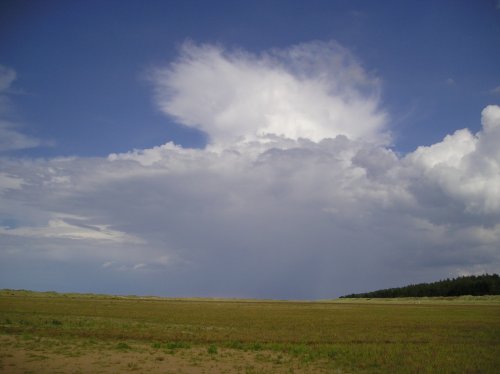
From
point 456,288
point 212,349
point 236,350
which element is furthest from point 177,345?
point 456,288

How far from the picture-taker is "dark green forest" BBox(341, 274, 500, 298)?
140750mm

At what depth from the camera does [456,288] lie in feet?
500

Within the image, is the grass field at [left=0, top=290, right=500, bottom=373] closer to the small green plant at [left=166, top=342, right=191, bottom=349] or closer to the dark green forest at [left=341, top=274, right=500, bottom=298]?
the small green plant at [left=166, top=342, right=191, bottom=349]

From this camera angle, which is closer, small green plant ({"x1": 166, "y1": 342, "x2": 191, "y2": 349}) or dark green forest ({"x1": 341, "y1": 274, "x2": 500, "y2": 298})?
small green plant ({"x1": 166, "y1": 342, "x2": 191, "y2": 349})

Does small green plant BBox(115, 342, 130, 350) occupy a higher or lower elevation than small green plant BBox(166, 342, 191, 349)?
higher

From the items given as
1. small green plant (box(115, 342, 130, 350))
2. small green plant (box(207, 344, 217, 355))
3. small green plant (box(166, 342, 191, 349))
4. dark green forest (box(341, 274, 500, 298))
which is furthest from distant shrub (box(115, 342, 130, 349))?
dark green forest (box(341, 274, 500, 298))

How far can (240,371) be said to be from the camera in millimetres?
18641

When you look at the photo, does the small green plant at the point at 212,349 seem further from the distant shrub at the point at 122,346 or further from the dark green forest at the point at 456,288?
the dark green forest at the point at 456,288

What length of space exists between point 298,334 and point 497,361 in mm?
15102

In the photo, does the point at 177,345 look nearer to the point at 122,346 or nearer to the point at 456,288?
the point at 122,346

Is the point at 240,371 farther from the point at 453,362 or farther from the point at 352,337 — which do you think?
the point at 352,337

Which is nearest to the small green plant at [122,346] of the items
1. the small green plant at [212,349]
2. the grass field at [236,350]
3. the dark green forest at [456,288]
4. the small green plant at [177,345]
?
the grass field at [236,350]

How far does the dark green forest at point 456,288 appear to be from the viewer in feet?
462

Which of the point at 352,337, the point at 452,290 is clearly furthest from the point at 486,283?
the point at 352,337
